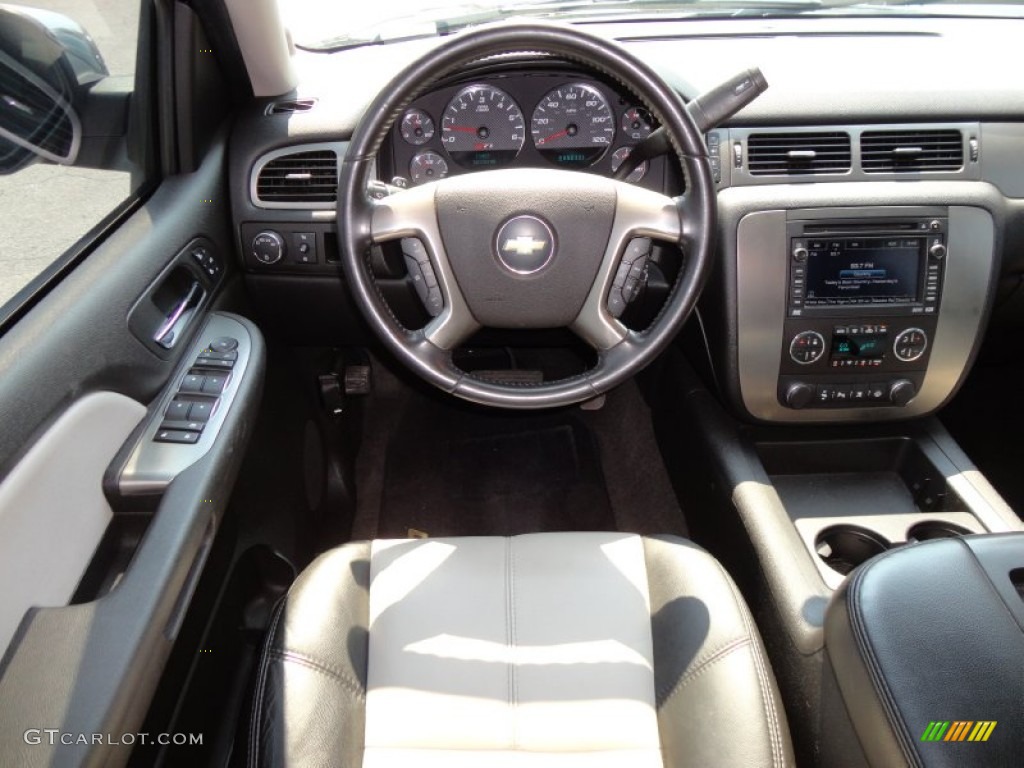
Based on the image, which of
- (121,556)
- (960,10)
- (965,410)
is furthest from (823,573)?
(960,10)

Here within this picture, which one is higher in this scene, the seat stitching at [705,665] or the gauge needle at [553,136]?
the gauge needle at [553,136]

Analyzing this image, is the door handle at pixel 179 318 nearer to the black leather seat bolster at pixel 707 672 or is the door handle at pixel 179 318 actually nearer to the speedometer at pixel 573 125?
the speedometer at pixel 573 125

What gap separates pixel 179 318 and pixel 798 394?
50.6 inches

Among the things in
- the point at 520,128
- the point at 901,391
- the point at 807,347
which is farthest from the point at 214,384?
the point at 901,391

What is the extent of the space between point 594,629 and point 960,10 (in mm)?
1880

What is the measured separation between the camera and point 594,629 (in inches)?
49.8

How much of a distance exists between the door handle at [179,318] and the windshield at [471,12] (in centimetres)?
71

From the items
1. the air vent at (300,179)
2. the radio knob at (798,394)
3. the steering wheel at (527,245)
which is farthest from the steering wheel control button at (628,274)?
the air vent at (300,179)

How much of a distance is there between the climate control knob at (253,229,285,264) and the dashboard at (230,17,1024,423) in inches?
0.6

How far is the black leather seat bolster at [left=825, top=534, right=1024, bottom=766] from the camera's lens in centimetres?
91

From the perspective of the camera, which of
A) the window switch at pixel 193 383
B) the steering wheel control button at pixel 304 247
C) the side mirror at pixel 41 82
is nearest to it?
the side mirror at pixel 41 82

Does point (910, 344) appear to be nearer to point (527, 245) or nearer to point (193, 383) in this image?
point (527, 245)

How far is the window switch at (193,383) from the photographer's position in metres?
1.44

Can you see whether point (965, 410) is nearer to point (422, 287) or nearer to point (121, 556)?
point (422, 287)
